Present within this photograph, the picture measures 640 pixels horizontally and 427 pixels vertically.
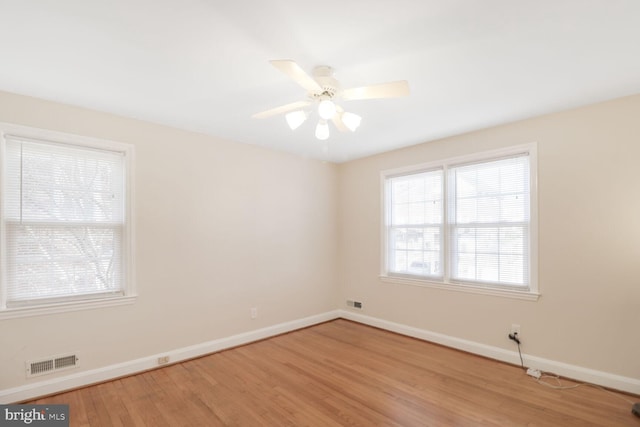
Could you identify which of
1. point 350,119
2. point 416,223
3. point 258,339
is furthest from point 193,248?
point 416,223

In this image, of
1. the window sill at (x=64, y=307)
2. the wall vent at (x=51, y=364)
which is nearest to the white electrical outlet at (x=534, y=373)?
the window sill at (x=64, y=307)

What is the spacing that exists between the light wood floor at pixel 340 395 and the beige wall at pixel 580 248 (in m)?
0.37

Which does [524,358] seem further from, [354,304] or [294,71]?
[294,71]

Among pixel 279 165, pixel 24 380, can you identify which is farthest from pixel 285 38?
pixel 24 380

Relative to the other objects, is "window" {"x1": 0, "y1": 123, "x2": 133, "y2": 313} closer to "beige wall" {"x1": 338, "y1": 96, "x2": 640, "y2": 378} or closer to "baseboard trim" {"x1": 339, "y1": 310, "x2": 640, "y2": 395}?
"baseboard trim" {"x1": 339, "y1": 310, "x2": 640, "y2": 395}

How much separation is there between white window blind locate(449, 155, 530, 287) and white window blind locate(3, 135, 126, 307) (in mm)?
3625

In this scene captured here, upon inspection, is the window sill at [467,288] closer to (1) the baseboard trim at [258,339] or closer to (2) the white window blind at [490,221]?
(2) the white window blind at [490,221]

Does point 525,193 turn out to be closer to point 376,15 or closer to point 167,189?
point 376,15

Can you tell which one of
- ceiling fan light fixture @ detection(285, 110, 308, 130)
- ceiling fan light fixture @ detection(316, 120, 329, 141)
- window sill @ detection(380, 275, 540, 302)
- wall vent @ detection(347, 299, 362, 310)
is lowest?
wall vent @ detection(347, 299, 362, 310)

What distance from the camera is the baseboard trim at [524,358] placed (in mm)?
2621

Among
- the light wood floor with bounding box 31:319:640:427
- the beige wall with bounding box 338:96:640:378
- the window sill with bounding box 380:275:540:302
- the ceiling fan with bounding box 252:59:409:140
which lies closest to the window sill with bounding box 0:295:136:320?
the light wood floor with bounding box 31:319:640:427

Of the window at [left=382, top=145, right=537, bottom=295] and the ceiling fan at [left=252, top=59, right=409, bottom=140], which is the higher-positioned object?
the ceiling fan at [left=252, top=59, right=409, bottom=140]

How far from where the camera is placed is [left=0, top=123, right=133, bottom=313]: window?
8.24ft

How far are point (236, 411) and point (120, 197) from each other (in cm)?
221
